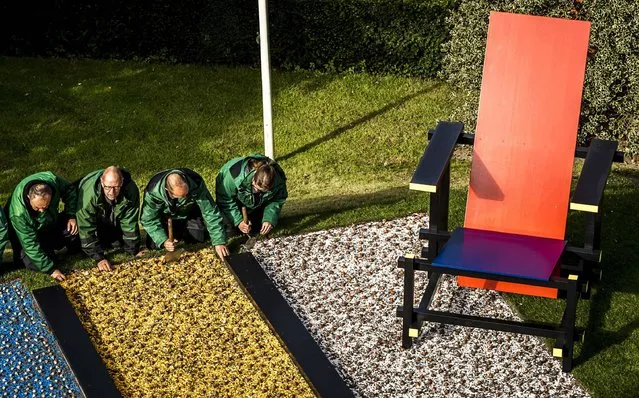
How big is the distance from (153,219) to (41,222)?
85cm

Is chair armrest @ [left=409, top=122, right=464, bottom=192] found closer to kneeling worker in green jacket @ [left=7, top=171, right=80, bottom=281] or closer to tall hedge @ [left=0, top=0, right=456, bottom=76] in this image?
kneeling worker in green jacket @ [left=7, top=171, right=80, bottom=281]

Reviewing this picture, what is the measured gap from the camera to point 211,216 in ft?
28.8

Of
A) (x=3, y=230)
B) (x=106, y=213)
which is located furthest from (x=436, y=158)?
(x=3, y=230)

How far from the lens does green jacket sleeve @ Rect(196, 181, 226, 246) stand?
8.76m

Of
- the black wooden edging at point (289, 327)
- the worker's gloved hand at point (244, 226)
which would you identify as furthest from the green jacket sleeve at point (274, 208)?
the black wooden edging at point (289, 327)

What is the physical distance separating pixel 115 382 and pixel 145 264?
4.93 feet

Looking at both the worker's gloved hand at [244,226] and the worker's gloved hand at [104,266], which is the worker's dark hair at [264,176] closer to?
the worker's gloved hand at [244,226]

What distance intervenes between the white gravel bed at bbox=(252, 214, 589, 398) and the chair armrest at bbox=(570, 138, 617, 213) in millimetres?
1134

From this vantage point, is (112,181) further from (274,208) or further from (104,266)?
(274,208)

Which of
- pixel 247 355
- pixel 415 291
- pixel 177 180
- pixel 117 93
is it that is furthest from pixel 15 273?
pixel 117 93

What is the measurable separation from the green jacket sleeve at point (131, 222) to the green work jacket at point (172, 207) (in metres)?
0.07

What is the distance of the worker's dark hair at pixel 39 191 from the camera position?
8258 millimetres

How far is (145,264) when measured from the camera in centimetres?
877

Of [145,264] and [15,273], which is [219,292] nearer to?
[145,264]
